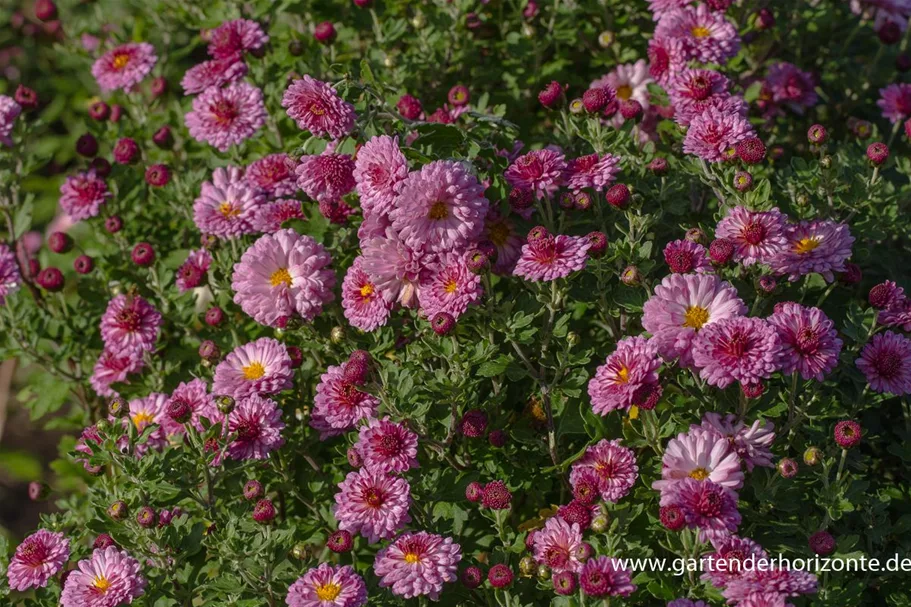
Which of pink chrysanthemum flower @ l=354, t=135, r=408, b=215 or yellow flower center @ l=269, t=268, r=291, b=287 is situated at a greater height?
pink chrysanthemum flower @ l=354, t=135, r=408, b=215

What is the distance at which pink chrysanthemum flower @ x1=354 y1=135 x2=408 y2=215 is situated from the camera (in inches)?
95.2

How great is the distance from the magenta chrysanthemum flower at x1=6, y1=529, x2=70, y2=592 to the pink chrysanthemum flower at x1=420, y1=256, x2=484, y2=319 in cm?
123

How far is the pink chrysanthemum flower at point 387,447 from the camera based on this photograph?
7.94 feet

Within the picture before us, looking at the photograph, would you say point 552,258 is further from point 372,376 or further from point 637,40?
point 637,40

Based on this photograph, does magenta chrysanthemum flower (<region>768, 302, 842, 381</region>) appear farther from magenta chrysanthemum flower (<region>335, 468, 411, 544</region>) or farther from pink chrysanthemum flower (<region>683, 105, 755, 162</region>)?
magenta chrysanthemum flower (<region>335, 468, 411, 544</region>)

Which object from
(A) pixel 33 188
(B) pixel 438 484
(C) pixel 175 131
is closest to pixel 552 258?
(B) pixel 438 484

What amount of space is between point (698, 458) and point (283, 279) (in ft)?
4.26

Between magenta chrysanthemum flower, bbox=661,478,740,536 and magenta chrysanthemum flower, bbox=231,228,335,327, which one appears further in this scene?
magenta chrysanthemum flower, bbox=231,228,335,327

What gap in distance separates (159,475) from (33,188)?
135 inches

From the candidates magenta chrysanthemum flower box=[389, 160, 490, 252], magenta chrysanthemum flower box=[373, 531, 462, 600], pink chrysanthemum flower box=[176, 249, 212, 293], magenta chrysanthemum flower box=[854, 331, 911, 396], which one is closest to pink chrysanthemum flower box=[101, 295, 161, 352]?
pink chrysanthemum flower box=[176, 249, 212, 293]

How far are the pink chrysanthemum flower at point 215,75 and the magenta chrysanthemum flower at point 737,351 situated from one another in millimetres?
2010

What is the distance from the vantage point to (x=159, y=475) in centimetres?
250

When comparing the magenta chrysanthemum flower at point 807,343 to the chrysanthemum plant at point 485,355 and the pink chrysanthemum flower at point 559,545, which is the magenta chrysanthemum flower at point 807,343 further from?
the pink chrysanthemum flower at point 559,545

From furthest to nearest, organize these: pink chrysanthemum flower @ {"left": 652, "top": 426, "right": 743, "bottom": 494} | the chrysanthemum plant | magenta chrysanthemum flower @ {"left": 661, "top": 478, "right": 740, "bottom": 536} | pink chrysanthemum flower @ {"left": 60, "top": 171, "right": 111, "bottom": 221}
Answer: pink chrysanthemum flower @ {"left": 60, "top": 171, "right": 111, "bottom": 221} → the chrysanthemum plant → pink chrysanthemum flower @ {"left": 652, "top": 426, "right": 743, "bottom": 494} → magenta chrysanthemum flower @ {"left": 661, "top": 478, "right": 740, "bottom": 536}
